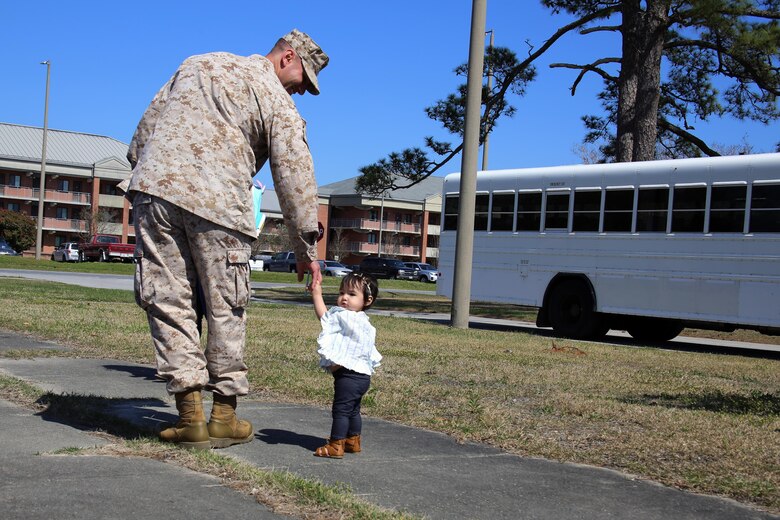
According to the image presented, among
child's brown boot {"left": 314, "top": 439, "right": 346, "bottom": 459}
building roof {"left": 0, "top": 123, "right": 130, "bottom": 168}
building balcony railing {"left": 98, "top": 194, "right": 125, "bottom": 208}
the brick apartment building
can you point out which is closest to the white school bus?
child's brown boot {"left": 314, "top": 439, "right": 346, "bottom": 459}

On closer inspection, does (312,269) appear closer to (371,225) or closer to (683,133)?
(683,133)

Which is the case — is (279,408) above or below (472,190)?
below

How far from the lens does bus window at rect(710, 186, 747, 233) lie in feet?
49.4

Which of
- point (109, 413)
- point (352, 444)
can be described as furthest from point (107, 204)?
point (352, 444)

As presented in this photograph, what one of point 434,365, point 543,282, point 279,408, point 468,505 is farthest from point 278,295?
point 468,505

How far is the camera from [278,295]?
28422 mm

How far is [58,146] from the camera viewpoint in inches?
3521

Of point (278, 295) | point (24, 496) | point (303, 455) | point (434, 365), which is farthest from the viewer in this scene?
point (278, 295)

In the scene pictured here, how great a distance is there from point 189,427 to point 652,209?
12.8 metres

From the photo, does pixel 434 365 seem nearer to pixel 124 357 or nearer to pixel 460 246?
pixel 124 357

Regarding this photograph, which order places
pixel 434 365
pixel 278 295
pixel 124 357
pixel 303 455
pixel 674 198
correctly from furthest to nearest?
1. pixel 278 295
2. pixel 674 198
3. pixel 434 365
4. pixel 124 357
5. pixel 303 455

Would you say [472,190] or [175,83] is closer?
[175,83]

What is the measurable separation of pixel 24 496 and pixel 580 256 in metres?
14.3

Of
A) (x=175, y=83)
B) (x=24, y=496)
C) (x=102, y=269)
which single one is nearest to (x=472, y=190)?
(x=175, y=83)
